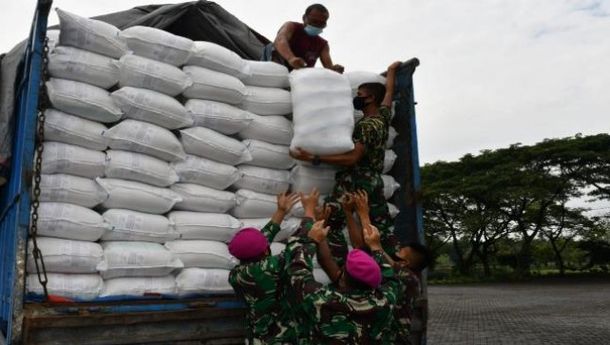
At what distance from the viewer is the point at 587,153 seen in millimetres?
20812

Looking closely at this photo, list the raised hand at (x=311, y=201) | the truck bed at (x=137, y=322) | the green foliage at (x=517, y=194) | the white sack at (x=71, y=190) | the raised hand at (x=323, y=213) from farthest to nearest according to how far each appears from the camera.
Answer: the green foliage at (x=517, y=194) < the raised hand at (x=323, y=213) < the raised hand at (x=311, y=201) < the white sack at (x=71, y=190) < the truck bed at (x=137, y=322)

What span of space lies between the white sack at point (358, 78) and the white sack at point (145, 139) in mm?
1192

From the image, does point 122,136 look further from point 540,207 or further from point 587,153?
point 540,207

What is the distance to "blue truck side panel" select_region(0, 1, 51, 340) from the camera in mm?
1900

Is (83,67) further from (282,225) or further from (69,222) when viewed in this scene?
(282,225)

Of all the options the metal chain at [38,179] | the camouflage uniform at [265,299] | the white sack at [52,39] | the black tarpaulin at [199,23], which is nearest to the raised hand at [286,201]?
the camouflage uniform at [265,299]

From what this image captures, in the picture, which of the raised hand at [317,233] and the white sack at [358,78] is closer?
the raised hand at [317,233]

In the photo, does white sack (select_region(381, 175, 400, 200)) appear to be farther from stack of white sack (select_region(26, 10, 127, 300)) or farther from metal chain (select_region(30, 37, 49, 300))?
metal chain (select_region(30, 37, 49, 300))

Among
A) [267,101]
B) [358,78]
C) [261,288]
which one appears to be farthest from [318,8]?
[261,288]

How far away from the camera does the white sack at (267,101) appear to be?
290 cm

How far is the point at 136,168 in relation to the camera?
96.4 inches

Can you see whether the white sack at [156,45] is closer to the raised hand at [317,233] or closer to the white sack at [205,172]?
the white sack at [205,172]

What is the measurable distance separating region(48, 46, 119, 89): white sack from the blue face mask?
1.54 metres

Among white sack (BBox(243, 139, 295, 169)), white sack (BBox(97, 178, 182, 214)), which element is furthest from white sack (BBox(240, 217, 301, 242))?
white sack (BBox(97, 178, 182, 214))
